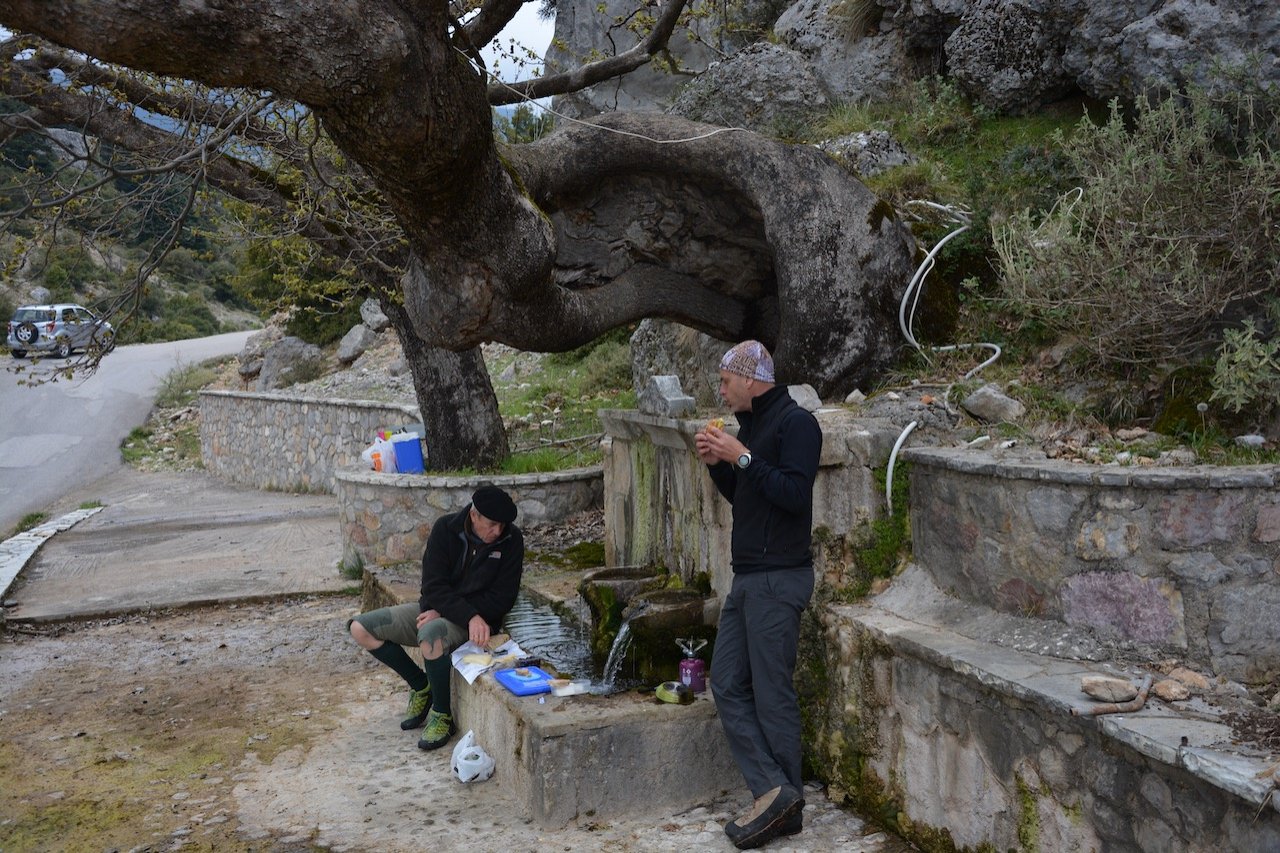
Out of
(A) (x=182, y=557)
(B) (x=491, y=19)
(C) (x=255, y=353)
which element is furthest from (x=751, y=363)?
(C) (x=255, y=353)

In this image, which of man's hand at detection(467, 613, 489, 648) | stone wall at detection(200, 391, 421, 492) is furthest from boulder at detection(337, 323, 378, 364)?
man's hand at detection(467, 613, 489, 648)

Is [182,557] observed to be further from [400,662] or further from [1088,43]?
[1088,43]

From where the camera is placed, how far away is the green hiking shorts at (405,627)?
5523 mm

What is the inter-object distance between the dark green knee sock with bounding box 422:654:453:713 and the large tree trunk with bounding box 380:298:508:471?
4638mm

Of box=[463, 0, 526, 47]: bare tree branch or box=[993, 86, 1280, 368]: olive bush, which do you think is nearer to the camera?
box=[993, 86, 1280, 368]: olive bush

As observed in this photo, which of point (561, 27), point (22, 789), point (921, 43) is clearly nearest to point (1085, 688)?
point (22, 789)

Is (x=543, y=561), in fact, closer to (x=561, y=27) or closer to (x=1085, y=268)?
(x=1085, y=268)

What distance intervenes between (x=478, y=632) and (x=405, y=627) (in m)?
0.54

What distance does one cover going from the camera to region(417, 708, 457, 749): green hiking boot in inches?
216

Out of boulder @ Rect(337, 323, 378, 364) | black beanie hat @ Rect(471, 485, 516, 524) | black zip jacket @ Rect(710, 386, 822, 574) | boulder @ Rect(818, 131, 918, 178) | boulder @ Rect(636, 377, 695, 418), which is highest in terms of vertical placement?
boulder @ Rect(818, 131, 918, 178)

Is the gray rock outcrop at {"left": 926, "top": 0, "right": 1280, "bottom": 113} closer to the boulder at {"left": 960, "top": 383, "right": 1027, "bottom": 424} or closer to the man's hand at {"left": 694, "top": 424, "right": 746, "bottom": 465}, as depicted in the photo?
the boulder at {"left": 960, "top": 383, "right": 1027, "bottom": 424}

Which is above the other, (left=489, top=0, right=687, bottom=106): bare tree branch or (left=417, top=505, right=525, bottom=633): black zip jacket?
(left=489, top=0, right=687, bottom=106): bare tree branch

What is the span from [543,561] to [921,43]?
17.7ft

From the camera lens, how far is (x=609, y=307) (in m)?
6.21
